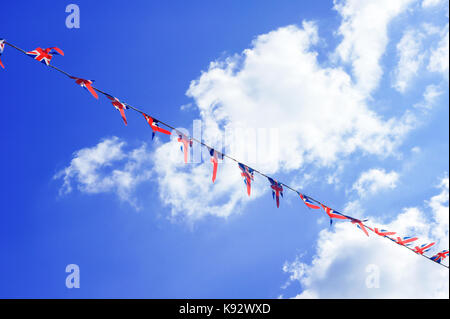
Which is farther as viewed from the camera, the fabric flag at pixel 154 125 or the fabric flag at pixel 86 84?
the fabric flag at pixel 154 125

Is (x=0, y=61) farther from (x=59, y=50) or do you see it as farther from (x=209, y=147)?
(x=209, y=147)

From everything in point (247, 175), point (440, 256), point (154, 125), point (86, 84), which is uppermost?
point (86, 84)

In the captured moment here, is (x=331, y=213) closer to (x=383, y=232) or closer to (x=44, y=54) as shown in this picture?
(x=383, y=232)

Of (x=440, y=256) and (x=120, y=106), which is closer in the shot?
(x=120, y=106)

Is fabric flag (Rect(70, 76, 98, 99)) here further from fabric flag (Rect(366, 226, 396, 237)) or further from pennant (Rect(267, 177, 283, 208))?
fabric flag (Rect(366, 226, 396, 237))

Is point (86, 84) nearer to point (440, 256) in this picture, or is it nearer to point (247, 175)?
point (247, 175)

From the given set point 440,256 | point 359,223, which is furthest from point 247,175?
point 440,256

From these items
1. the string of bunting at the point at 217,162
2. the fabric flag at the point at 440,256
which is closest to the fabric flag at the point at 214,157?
the string of bunting at the point at 217,162

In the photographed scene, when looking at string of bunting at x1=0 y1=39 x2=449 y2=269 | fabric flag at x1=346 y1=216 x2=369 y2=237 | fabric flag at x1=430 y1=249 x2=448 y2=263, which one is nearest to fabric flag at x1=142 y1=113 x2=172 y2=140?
string of bunting at x1=0 y1=39 x2=449 y2=269

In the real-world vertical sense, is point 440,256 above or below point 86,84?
below

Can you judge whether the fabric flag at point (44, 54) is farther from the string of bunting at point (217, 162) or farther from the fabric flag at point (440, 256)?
the fabric flag at point (440, 256)

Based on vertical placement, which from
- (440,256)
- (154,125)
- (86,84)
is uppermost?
(86,84)

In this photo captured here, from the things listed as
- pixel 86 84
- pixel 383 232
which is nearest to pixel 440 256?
pixel 383 232
